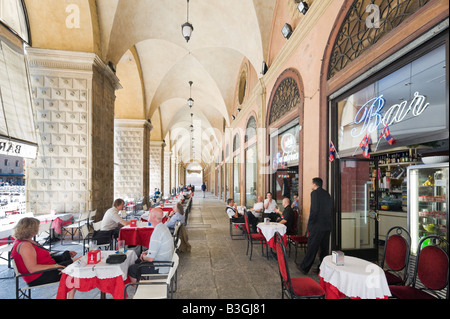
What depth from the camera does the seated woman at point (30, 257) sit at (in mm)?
2434

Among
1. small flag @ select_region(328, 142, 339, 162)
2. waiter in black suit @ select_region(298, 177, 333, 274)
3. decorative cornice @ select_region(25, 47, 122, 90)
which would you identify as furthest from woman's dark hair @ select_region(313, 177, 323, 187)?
decorative cornice @ select_region(25, 47, 122, 90)

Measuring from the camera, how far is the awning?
469cm

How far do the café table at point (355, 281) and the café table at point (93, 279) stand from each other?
7.04ft

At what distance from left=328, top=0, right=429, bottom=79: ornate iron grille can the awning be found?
20.6ft

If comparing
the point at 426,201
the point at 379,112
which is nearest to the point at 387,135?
the point at 379,112

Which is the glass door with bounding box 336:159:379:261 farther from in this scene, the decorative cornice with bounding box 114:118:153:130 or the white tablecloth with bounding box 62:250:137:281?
the decorative cornice with bounding box 114:118:153:130

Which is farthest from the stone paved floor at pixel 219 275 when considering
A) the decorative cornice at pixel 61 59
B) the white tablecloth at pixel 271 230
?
the decorative cornice at pixel 61 59

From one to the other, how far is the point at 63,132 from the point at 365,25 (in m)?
7.00

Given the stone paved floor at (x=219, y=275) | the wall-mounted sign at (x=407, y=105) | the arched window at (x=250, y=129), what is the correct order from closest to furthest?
the wall-mounted sign at (x=407, y=105) → the stone paved floor at (x=219, y=275) → the arched window at (x=250, y=129)

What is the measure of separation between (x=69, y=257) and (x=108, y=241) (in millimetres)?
1518

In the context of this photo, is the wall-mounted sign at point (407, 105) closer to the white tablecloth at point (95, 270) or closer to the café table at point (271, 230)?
the café table at point (271, 230)

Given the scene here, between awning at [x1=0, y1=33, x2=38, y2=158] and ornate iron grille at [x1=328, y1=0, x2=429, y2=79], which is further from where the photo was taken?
awning at [x1=0, y1=33, x2=38, y2=158]
